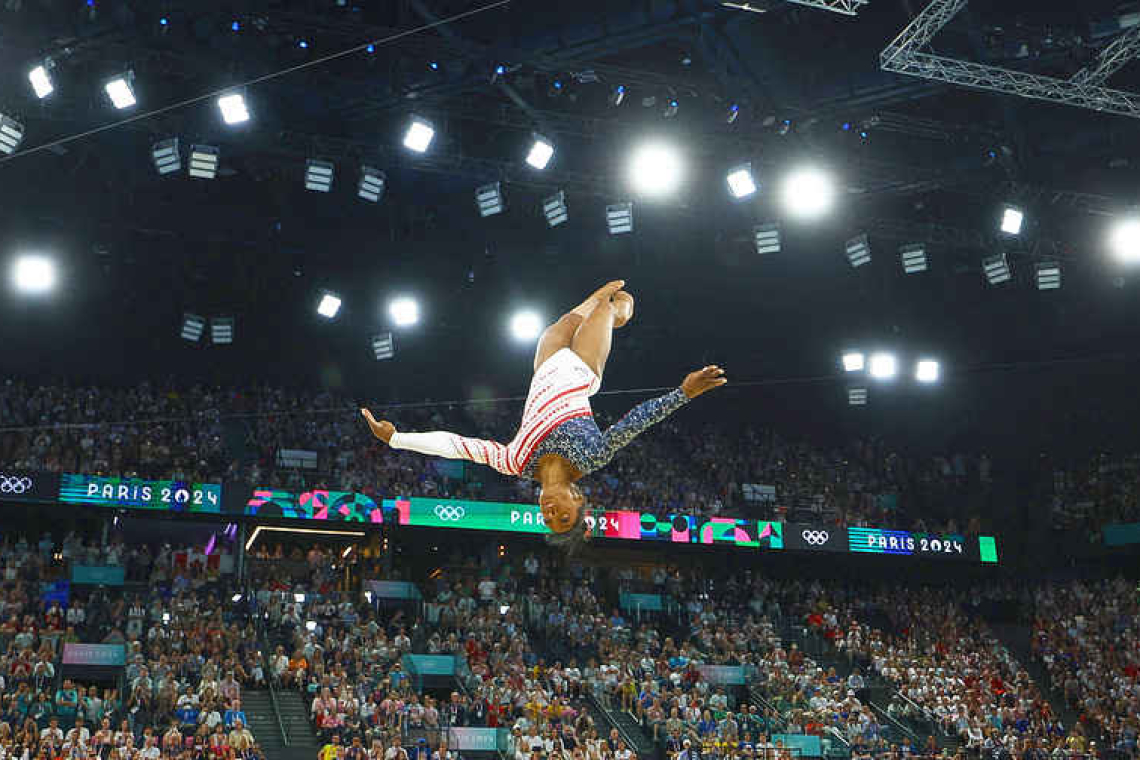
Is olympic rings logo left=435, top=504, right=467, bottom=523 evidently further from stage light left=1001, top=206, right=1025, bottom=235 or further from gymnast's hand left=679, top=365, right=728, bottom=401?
gymnast's hand left=679, top=365, right=728, bottom=401

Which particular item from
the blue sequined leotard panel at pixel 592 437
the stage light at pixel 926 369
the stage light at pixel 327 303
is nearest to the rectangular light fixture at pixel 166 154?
the stage light at pixel 327 303

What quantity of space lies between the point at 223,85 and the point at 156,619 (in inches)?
376

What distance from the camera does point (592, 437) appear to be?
6.62 metres

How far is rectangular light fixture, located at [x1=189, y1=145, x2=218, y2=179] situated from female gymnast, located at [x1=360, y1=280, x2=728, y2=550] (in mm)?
12785

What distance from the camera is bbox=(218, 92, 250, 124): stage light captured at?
17.2 m

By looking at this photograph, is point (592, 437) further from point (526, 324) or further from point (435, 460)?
point (435, 460)

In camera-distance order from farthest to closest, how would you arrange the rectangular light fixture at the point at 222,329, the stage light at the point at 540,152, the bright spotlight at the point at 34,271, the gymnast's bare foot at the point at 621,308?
the rectangular light fixture at the point at 222,329
the bright spotlight at the point at 34,271
the stage light at the point at 540,152
the gymnast's bare foot at the point at 621,308

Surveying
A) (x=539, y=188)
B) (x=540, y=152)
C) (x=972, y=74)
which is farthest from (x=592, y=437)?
(x=539, y=188)

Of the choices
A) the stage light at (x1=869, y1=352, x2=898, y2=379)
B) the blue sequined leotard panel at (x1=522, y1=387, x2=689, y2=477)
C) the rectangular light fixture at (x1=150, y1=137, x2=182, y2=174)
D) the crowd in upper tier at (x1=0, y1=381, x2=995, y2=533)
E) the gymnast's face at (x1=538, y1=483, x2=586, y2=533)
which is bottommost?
the gymnast's face at (x1=538, y1=483, x2=586, y2=533)

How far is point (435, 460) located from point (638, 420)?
2192cm

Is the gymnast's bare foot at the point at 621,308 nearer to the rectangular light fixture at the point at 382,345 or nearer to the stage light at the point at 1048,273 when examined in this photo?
the stage light at the point at 1048,273

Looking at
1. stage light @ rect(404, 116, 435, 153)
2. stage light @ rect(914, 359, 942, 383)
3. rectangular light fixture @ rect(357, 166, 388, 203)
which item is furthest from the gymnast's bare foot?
stage light @ rect(914, 359, 942, 383)

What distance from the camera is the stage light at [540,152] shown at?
1912cm

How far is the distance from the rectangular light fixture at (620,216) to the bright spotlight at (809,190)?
110 inches
